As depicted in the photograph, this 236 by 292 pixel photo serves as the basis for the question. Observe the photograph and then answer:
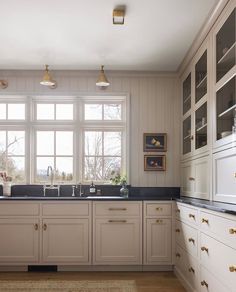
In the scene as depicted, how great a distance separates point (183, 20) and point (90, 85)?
1.87 meters

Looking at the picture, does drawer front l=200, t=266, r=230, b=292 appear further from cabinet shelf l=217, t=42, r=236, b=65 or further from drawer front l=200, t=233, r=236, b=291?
cabinet shelf l=217, t=42, r=236, b=65

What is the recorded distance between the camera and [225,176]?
9.57 feet

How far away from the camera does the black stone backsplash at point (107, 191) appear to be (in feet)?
15.4

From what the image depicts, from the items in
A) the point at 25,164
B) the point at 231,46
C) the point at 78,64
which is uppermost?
the point at 78,64

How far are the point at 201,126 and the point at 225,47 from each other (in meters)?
0.97

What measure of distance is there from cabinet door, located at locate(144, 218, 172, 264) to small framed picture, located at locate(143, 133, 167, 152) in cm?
104

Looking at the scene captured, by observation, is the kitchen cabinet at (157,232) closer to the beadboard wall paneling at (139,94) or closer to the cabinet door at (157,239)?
the cabinet door at (157,239)

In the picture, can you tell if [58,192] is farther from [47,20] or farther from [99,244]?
[47,20]

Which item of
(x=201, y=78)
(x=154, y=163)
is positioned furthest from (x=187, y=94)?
(x=154, y=163)

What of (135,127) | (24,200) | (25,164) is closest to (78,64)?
(135,127)

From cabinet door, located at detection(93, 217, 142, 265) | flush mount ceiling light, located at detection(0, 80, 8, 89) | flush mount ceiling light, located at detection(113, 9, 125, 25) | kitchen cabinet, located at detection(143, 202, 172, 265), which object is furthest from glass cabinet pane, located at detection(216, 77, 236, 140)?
flush mount ceiling light, located at detection(0, 80, 8, 89)

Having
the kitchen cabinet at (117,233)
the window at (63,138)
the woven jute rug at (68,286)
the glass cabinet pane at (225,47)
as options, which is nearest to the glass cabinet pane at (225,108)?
the glass cabinet pane at (225,47)

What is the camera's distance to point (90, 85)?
4852 mm

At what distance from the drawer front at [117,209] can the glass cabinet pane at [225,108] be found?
1.49m
